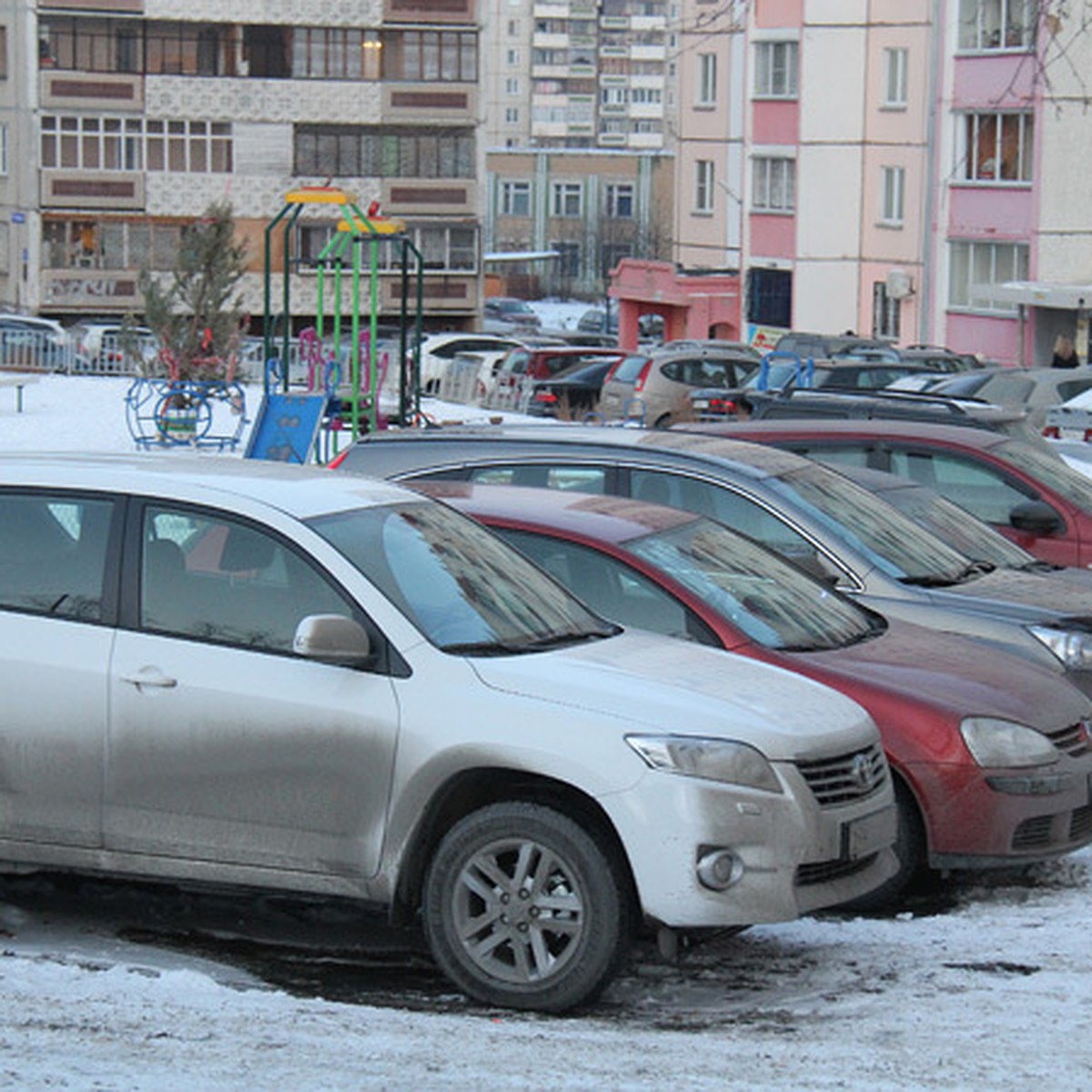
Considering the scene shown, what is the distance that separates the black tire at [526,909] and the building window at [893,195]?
50.0m

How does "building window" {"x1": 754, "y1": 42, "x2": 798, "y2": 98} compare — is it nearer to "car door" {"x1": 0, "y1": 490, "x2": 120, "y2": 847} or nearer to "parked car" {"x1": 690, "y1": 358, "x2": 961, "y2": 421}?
"parked car" {"x1": 690, "y1": 358, "x2": 961, "y2": 421}

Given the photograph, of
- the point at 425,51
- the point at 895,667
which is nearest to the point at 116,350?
the point at 425,51

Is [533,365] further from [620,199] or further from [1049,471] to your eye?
[620,199]

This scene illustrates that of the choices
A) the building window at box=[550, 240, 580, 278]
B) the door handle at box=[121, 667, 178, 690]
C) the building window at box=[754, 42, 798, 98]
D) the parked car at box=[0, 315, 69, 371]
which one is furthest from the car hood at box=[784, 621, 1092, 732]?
the building window at box=[550, 240, 580, 278]

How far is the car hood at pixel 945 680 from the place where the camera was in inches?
306

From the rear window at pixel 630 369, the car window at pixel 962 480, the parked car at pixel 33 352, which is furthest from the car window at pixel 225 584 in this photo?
the parked car at pixel 33 352

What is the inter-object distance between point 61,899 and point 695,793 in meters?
2.49

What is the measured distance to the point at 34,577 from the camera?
6906 mm

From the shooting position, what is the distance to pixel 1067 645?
9344mm

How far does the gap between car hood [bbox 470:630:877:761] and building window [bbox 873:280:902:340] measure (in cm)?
4895

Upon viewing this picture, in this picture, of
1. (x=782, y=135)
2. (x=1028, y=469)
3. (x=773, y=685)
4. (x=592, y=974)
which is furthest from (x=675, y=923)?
(x=782, y=135)

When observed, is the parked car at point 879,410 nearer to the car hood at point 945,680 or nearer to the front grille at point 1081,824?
the car hood at point 945,680

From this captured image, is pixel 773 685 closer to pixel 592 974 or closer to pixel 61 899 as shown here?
pixel 592 974

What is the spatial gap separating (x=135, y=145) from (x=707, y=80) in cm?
1746
